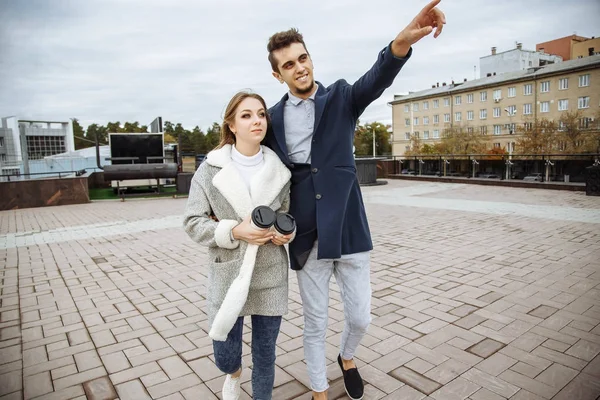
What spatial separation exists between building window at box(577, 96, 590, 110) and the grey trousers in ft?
200

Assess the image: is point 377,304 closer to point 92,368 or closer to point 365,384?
point 365,384

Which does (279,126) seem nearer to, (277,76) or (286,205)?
(277,76)

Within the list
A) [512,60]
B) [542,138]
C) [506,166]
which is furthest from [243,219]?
[512,60]

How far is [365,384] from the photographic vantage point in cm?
247

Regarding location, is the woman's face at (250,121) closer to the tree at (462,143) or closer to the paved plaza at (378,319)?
the paved plaza at (378,319)

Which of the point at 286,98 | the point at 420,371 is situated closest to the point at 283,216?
the point at 286,98

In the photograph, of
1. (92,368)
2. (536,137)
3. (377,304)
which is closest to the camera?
(92,368)

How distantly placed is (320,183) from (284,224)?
0.36m

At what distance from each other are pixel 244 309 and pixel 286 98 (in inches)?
46.1

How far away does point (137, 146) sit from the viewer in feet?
50.8

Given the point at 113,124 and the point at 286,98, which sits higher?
the point at 113,124

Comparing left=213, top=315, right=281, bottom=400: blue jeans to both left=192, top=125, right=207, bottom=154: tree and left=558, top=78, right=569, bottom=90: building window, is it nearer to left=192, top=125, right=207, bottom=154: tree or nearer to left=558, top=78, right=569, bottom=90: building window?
left=192, top=125, right=207, bottom=154: tree

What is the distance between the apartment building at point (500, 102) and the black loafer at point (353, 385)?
58297 mm

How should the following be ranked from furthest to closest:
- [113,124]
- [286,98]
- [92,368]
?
[113,124] < [92,368] < [286,98]
